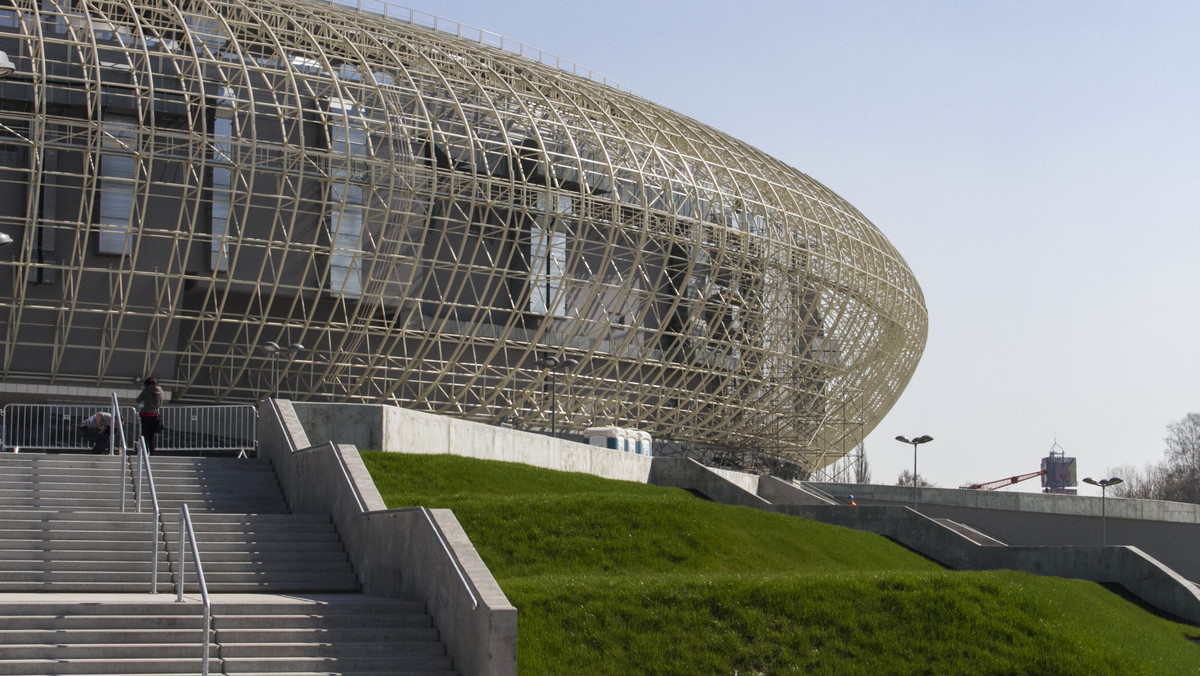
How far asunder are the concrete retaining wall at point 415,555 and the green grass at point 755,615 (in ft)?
3.37

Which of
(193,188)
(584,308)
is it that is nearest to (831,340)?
(584,308)

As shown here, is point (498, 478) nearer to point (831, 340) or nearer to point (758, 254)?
point (758, 254)

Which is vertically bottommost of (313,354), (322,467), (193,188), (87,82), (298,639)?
(298,639)

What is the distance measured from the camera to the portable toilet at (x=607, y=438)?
41094 mm

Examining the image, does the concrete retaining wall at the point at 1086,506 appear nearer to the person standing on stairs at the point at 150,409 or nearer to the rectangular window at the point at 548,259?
the rectangular window at the point at 548,259

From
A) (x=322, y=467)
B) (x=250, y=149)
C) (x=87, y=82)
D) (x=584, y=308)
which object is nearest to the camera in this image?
(x=322, y=467)

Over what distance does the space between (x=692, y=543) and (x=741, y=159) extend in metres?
37.2

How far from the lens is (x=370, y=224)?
43500mm

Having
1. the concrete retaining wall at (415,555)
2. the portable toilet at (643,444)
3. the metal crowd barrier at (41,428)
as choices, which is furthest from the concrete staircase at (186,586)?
the portable toilet at (643,444)

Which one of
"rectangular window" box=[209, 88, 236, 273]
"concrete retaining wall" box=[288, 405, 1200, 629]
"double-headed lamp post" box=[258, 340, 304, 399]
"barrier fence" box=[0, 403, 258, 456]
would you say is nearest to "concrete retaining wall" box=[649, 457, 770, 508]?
"concrete retaining wall" box=[288, 405, 1200, 629]

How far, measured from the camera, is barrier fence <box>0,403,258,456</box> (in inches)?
1020

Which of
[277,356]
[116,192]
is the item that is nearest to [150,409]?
[277,356]

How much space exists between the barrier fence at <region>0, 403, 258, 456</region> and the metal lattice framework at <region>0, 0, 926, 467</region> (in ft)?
33.0

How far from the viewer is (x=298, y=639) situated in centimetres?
1262
